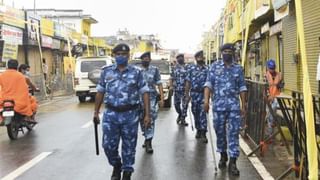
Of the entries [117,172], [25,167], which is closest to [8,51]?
[25,167]

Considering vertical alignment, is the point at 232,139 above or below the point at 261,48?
below

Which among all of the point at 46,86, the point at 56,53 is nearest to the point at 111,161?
the point at 46,86

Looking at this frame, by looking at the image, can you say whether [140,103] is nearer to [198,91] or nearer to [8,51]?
[198,91]

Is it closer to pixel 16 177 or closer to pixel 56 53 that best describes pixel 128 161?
pixel 16 177

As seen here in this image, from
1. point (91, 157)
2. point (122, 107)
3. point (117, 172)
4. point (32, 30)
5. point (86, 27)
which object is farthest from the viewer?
point (86, 27)

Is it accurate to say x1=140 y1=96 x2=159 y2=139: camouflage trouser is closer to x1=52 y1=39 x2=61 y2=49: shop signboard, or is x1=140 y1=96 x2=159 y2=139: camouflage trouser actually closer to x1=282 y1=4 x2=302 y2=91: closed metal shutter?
x1=282 y1=4 x2=302 y2=91: closed metal shutter

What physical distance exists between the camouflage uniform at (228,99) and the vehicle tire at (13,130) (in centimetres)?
541

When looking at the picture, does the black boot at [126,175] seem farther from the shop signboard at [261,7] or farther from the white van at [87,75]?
the white van at [87,75]

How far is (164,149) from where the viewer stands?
992cm

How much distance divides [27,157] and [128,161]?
3.10 metres

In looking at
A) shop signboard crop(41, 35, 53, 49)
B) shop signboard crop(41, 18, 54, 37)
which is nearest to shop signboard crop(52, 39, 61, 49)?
shop signboard crop(41, 35, 53, 49)

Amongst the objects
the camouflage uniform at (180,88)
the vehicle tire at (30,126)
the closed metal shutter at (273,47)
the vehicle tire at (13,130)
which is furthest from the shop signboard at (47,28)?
the vehicle tire at (13,130)

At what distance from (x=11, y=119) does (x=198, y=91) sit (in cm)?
407

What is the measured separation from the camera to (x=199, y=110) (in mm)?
11148
